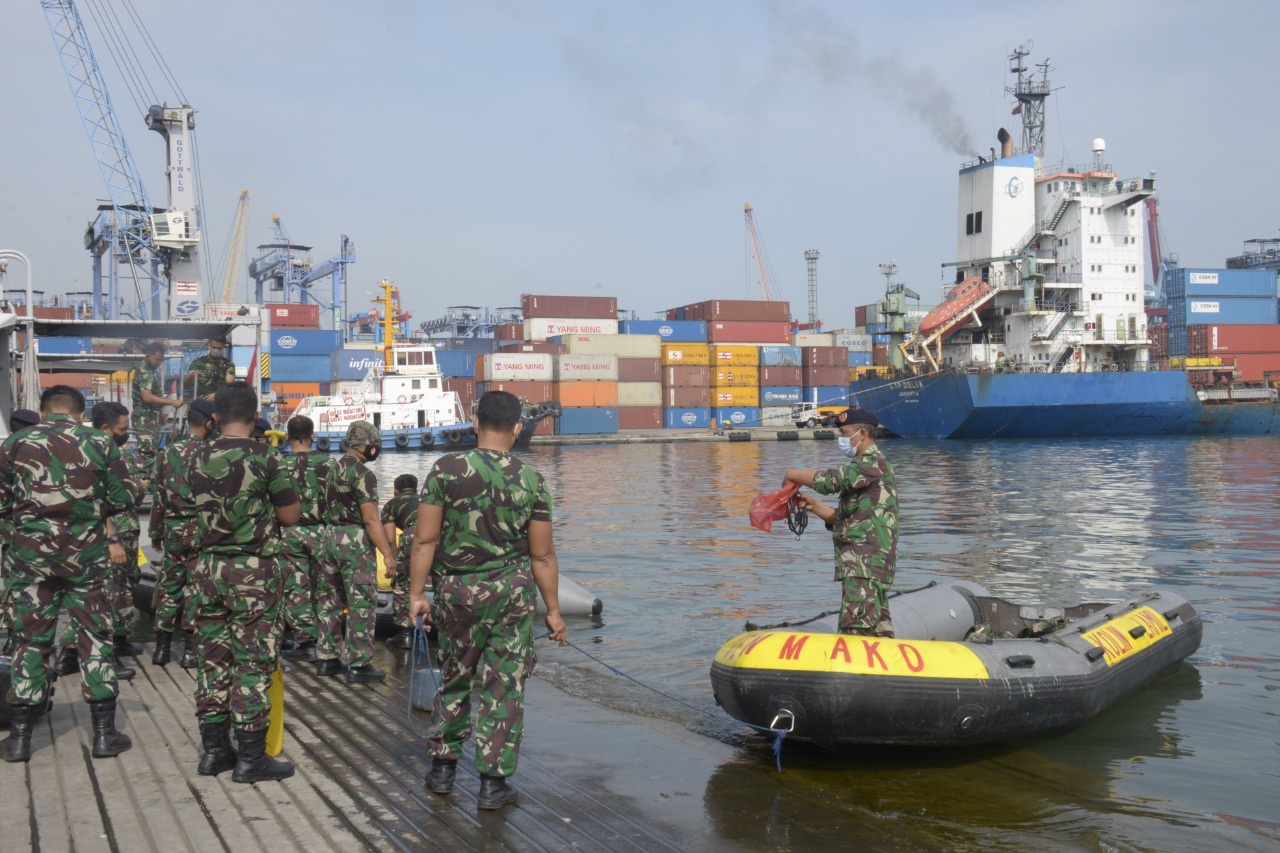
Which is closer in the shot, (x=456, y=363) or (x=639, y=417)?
(x=639, y=417)

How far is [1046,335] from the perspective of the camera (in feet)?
152

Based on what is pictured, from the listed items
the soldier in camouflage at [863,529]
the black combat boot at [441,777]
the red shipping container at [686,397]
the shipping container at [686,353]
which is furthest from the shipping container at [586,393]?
the black combat boot at [441,777]

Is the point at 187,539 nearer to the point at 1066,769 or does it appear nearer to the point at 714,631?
the point at 1066,769

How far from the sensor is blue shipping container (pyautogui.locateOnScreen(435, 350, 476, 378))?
6562 cm

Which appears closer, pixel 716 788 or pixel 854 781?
pixel 716 788

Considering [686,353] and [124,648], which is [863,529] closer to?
[124,648]

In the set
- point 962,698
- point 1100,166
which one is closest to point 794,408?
point 1100,166

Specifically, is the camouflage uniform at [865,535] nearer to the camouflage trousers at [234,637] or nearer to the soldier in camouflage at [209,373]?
the camouflage trousers at [234,637]

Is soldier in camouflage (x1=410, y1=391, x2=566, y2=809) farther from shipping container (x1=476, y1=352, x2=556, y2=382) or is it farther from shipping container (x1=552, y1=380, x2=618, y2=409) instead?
shipping container (x1=552, y1=380, x2=618, y2=409)

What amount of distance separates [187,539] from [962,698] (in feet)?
13.5

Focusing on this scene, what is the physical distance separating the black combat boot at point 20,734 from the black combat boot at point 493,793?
214 cm

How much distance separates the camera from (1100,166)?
158 feet

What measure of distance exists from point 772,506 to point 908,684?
1.22m

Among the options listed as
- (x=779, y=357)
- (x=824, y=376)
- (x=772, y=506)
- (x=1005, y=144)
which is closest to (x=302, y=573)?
(x=772, y=506)
